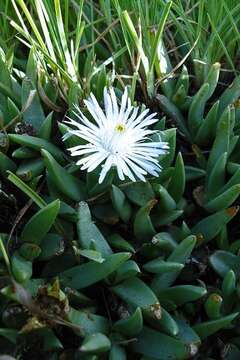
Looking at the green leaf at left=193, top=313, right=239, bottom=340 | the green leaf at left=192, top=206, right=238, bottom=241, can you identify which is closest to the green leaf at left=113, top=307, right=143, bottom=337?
the green leaf at left=193, top=313, right=239, bottom=340

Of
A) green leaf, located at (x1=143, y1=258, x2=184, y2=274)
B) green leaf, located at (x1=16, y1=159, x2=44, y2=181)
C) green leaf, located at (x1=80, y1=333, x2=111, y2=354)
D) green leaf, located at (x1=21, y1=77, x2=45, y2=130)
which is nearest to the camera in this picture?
green leaf, located at (x1=80, y1=333, x2=111, y2=354)

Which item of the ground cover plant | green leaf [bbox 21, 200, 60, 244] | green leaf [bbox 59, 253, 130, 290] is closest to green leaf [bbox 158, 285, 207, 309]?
the ground cover plant

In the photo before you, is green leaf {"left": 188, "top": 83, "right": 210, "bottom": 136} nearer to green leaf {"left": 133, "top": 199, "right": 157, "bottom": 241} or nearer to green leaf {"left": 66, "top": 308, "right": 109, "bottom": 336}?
green leaf {"left": 133, "top": 199, "right": 157, "bottom": 241}

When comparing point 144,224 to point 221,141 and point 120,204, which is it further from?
point 221,141

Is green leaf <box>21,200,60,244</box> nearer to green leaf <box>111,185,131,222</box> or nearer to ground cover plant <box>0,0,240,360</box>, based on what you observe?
ground cover plant <box>0,0,240,360</box>

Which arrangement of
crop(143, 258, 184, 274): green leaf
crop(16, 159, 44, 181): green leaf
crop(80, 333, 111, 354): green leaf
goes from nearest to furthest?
crop(80, 333, 111, 354): green leaf, crop(143, 258, 184, 274): green leaf, crop(16, 159, 44, 181): green leaf

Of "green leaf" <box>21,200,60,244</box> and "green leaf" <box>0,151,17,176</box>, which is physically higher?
"green leaf" <box>0,151,17,176</box>

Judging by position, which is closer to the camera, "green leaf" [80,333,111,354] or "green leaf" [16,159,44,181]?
"green leaf" [80,333,111,354]

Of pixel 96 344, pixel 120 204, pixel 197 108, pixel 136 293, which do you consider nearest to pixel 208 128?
pixel 197 108

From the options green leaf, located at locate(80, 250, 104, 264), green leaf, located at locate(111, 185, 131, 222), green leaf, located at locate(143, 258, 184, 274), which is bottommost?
green leaf, located at locate(143, 258, 184, 274)
